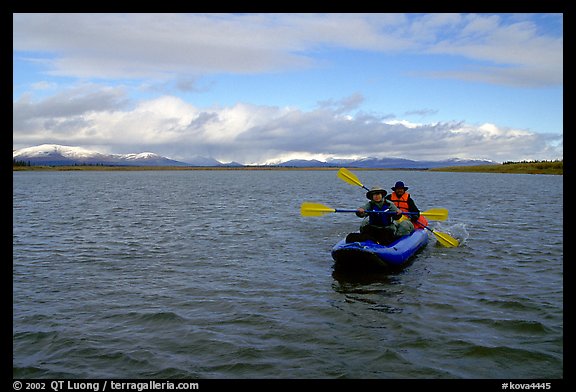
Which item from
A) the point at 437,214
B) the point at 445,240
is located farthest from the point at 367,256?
the point at 445,240

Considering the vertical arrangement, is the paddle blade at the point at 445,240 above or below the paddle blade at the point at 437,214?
below

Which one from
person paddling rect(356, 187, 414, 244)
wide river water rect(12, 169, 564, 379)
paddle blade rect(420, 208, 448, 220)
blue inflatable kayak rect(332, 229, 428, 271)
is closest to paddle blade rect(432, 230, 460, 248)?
wide river water rect(12, 169, 564, 379)

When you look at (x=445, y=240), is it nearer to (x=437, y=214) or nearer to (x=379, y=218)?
(x=437, y=214)

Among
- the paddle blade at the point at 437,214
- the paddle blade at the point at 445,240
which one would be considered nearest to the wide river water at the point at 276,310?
the paddle blade at the point at 445,240

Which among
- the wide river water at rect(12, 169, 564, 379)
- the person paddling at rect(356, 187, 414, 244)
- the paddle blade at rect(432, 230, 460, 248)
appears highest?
the person paddling at rect(356, 187, 414, 244)

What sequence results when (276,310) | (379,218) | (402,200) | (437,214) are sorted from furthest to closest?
(402,200), (437,214), (379,218), (276,310)

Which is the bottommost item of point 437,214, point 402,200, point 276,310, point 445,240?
point 276,310

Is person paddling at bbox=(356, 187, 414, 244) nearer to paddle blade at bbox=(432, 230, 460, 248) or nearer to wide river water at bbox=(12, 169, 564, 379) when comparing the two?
wide river water at bbox=(12, 169, 564, 379)

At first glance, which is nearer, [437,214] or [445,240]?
[437,214]

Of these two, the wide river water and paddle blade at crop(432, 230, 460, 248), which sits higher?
paddle blade at crop(432, 230, 460, 248)

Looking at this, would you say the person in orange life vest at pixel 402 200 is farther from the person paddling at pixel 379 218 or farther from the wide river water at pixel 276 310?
the person paddling at pixel 379 218

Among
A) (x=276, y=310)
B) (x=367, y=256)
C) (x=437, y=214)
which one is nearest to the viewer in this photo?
(x=276, y=310)

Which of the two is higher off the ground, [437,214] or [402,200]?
[402,200]
